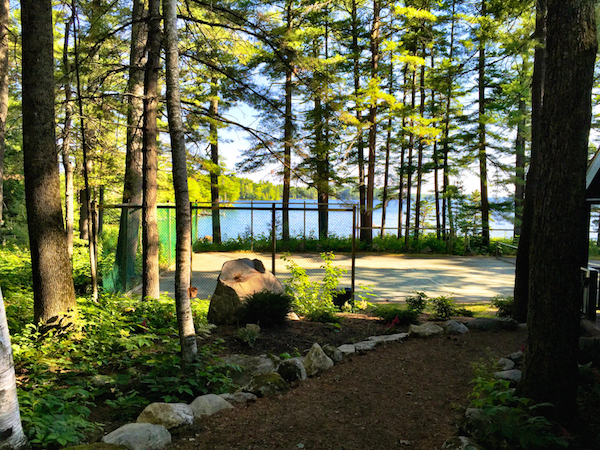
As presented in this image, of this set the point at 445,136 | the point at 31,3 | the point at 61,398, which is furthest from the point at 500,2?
the point at 445,136

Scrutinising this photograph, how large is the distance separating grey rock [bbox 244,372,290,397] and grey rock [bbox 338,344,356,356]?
1.31m

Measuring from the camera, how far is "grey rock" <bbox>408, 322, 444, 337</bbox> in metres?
6.47

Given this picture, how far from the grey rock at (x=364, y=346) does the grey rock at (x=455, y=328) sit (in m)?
1.35

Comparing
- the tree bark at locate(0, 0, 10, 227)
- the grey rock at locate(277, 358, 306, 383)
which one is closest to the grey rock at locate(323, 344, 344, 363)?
the grey rock at locate(277, 358, 306, 383)

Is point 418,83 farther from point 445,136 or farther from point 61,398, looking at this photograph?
point 61,398

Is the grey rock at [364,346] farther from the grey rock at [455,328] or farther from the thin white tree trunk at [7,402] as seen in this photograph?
the thin white tree trunk at [7,402]

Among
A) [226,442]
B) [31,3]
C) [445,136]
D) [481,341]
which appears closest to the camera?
[226,442]

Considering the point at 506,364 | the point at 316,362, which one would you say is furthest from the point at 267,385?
the point at 506,364

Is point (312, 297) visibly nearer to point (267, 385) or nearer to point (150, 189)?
point (267, 385)

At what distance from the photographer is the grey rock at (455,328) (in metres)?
6.56

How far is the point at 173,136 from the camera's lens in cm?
445

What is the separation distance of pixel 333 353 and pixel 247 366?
46.6 inches

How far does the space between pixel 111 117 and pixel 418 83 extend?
17.9 metres

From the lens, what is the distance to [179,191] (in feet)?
14.6
